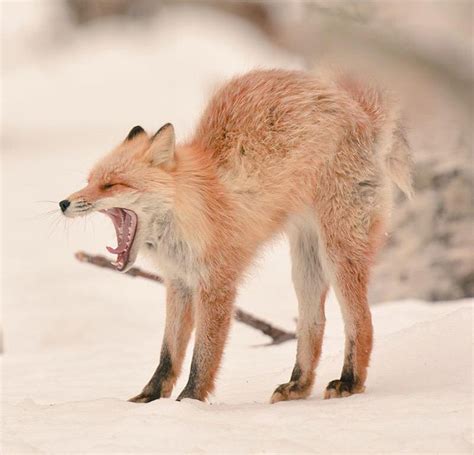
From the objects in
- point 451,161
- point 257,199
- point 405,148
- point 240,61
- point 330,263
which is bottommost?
point 330,263

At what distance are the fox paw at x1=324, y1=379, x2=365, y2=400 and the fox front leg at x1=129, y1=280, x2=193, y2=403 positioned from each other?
2.94 feet

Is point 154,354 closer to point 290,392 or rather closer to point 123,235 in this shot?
point 290,392

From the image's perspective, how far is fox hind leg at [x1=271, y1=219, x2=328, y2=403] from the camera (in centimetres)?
516

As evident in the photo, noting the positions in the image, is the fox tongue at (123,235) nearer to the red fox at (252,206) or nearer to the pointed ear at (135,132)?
the red fox at (252,206)

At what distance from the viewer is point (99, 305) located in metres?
10.6

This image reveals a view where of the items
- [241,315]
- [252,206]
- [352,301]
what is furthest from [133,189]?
[241,315]

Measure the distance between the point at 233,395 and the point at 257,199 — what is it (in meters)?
1.32

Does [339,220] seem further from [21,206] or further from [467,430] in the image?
[21,206]

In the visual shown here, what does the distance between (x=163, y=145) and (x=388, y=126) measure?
1.46m

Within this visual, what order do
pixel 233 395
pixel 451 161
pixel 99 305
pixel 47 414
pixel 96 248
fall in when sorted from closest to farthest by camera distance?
pixel 47 414 < pixel 233 395 < pixel 451 161 < pixel 99 305 < pixel 96 248

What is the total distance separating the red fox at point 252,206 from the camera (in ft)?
15.7

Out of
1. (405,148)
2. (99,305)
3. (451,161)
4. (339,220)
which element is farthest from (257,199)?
(99,305)

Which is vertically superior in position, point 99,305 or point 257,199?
point 257,199

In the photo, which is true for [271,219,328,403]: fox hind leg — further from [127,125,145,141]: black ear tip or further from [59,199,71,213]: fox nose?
[59,199,71,213]: fox nose
